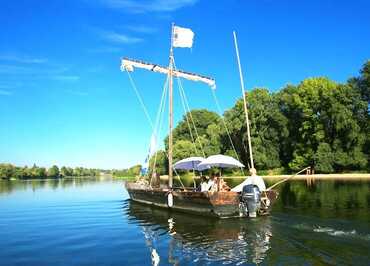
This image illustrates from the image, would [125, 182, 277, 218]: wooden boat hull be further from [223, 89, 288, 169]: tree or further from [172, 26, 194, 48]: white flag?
[223, 89, 288, 169]: tree

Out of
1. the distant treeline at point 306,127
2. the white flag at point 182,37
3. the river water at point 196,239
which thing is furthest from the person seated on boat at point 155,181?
the distant treeline at point 306,127

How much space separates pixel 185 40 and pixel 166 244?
→ 22.5 meters

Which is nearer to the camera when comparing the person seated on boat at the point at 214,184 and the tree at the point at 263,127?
the person seated on boat at the point at 214,184

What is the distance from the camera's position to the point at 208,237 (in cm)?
2303

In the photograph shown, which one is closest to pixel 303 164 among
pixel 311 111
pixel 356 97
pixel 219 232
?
pixel 311 111

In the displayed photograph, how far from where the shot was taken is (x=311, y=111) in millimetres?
95812

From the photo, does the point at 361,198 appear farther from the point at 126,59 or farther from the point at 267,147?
the point at 267,147

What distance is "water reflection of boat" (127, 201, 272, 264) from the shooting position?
1808 centimetres

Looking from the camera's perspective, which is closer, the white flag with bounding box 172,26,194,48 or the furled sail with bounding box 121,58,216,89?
the white flag with bounding box 172,26,194,48

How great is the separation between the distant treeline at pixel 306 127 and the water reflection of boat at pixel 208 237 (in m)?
50.7

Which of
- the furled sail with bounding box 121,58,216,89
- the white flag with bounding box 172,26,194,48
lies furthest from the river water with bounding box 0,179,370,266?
the white flag with bounding box 172,26,194,48

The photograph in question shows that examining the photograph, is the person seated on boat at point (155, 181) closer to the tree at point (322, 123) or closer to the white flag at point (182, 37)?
the white flag at point (182, 37)

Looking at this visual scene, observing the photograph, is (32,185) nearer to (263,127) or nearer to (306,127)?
(263,127)

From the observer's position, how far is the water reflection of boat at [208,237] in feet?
59.3
